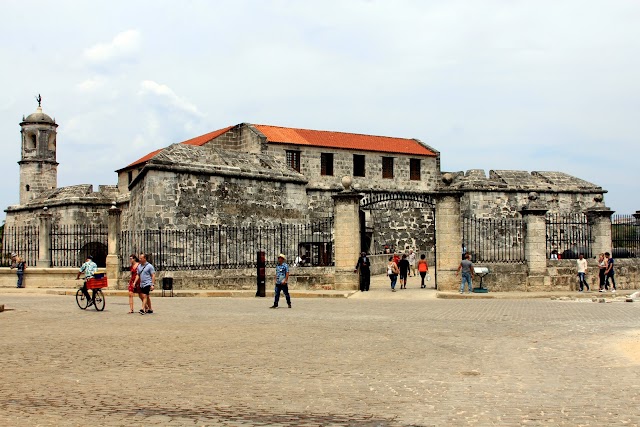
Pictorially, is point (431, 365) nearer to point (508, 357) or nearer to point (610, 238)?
point (508, 357)

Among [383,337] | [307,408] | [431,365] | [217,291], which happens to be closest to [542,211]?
[217,291]

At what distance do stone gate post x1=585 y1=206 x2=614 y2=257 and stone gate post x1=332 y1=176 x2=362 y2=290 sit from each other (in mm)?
7545

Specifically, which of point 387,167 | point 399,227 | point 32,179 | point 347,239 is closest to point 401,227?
point 399,227

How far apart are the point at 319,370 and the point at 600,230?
678 inches

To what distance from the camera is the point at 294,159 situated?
36.0 m

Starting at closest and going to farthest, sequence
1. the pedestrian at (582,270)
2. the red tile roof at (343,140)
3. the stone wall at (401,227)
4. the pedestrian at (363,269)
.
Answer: the pedestrian at (582,270), the pedestrian at (363,269), the red tile roof at (343,140), the stone wall at (401,227)

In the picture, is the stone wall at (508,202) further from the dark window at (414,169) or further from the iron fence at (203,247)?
the iron fence at (203,247)

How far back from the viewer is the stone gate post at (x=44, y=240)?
31000mm

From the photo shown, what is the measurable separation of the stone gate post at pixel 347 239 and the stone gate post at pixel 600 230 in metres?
7.55

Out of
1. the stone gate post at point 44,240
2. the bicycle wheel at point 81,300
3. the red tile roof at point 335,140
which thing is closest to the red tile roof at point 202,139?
the red tile roof at point 335,140

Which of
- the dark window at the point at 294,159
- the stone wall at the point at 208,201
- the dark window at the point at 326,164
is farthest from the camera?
the dark window at the point at 326,164

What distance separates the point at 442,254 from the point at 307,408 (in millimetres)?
15864

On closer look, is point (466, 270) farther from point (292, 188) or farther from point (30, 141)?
point (30, 141)

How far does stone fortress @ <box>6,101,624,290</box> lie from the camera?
93.6 feet
